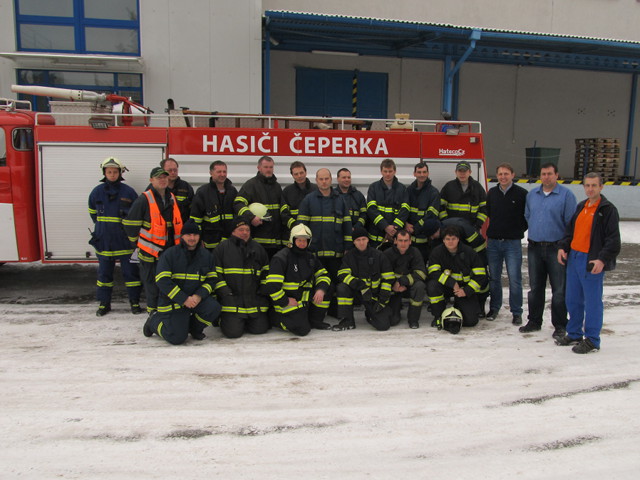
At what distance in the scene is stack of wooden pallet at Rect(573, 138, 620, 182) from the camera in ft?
53.4

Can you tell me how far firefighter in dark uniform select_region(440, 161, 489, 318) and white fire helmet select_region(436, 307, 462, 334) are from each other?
635 millimetres

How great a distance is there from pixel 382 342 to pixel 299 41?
1138cm

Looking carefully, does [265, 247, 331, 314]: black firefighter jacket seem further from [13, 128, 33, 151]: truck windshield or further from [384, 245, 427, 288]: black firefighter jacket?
[13, 128, 33, 151]: truck windshield

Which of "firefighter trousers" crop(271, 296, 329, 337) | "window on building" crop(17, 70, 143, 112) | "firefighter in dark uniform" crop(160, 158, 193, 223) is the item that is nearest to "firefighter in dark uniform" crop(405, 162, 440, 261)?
"firefighter trousers" crop(271, 296, 329, 337)

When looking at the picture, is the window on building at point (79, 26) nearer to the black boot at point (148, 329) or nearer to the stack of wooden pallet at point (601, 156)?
the black boot at point (148, 329)

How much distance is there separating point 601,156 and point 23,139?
15.9 metres

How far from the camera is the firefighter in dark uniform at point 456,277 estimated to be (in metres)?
5.93

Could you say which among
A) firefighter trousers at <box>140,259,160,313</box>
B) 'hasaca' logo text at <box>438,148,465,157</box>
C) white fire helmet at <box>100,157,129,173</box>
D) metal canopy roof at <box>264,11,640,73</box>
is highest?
metal canopy roof at <box>264,11,640,73</box>

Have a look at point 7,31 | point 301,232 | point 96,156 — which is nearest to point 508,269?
point 301,232

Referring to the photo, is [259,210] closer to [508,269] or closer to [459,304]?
[459,304]

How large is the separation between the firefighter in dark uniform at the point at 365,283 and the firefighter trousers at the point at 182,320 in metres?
1.41

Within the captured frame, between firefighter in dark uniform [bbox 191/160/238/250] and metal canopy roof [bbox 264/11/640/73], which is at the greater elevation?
metal canopy roof [bbox 264/11/640/73]

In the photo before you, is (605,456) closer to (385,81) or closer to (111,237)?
(111,237)

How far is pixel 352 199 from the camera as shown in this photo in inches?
250
